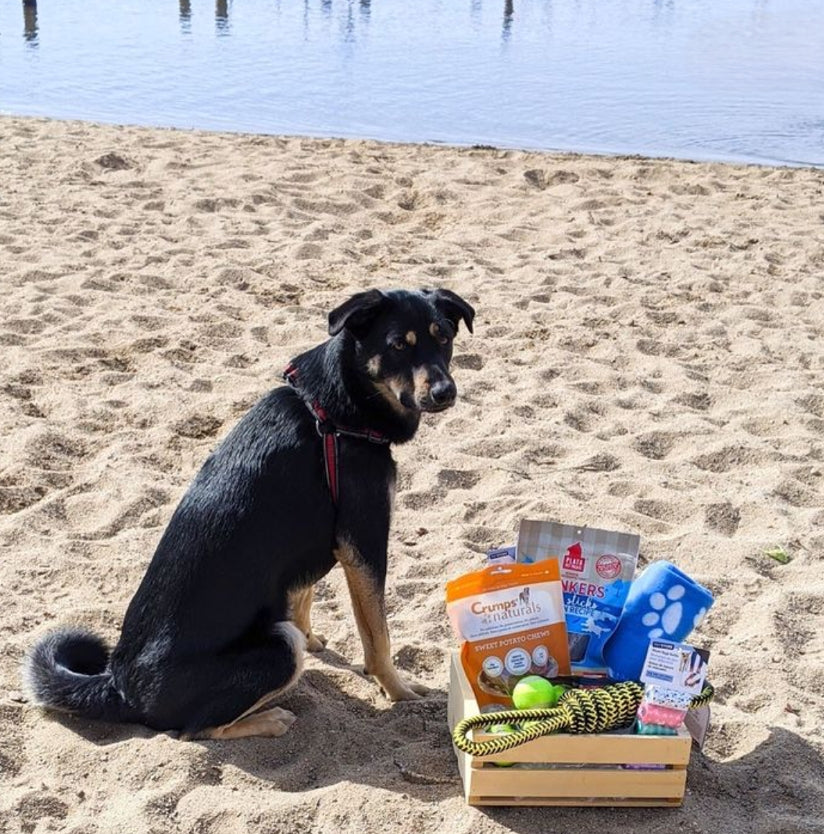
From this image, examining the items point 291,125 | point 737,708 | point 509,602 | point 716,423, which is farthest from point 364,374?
point 291,125

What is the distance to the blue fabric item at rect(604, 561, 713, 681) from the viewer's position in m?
3.81

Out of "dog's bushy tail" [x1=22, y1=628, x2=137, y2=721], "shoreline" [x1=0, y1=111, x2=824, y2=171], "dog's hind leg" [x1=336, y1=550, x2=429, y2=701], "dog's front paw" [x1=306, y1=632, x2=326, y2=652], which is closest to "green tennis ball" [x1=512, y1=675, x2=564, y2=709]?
"dog's hind leg" [x1=336, y1=550, x2=429, y2=701]

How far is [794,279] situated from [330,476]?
19.6 feet

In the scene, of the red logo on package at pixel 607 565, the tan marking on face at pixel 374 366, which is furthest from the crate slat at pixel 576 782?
the tan marking on face at pixel 374 366

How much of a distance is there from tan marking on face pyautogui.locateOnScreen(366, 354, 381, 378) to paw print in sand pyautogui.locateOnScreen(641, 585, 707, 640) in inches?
47.3

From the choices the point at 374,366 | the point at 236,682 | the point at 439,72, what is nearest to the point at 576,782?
the point at 236,682

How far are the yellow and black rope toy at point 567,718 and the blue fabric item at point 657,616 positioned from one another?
0.85 feet

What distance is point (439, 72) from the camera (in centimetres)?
2105

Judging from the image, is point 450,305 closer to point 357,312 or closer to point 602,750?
point 357,312

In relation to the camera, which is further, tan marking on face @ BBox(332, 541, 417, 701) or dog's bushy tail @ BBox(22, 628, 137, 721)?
tan marking on face @ BBox(332, 541, 417, 701)

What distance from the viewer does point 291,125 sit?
51.5ft

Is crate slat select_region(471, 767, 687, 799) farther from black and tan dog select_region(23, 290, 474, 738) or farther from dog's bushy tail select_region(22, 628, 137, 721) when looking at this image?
dog's bushy tail select_region(22, 628, 137, 721)

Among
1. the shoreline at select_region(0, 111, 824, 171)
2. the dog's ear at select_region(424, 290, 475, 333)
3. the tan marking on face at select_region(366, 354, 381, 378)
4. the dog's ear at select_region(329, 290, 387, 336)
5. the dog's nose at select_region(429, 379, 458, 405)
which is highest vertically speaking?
the dog's ear at select_region(329, 290, 387, 336)

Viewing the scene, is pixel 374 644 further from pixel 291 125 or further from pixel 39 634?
pixel 291 125
